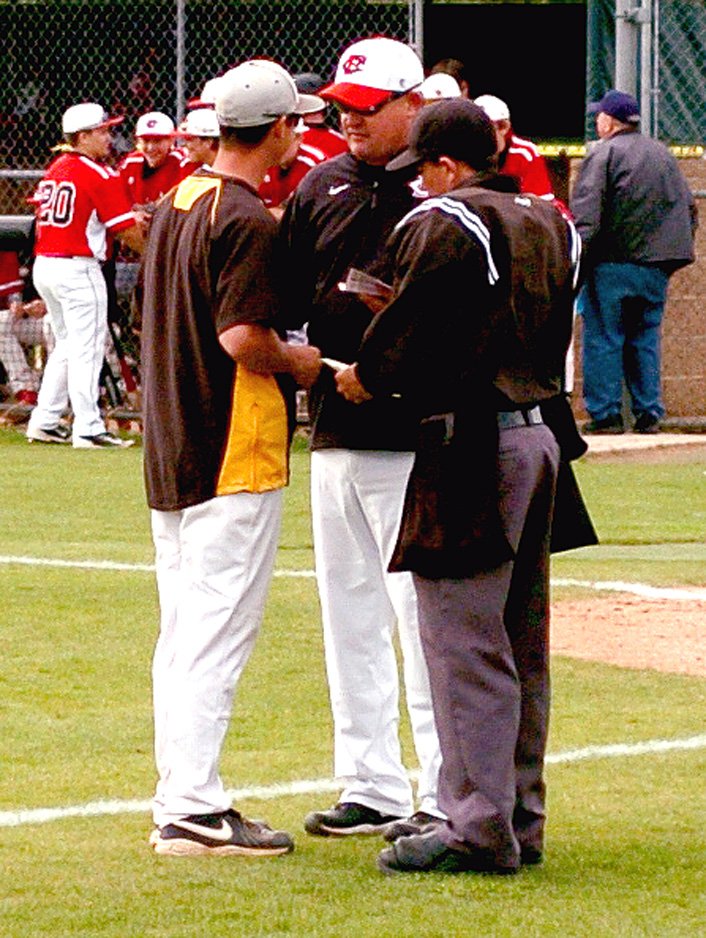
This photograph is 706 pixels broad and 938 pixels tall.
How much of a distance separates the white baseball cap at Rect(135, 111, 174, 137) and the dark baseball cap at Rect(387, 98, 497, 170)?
10.6 metres

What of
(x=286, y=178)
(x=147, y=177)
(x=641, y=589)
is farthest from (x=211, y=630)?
(x=147, y=177)

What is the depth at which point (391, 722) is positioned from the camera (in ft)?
19.9

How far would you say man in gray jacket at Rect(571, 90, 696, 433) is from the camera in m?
15.4

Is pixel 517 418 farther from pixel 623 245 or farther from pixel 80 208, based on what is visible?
pixel 623 245

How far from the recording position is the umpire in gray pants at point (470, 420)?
5.29 m

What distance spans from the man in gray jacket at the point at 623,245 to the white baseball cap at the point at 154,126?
2903mm

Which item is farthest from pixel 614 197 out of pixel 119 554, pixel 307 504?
pixel 119 554

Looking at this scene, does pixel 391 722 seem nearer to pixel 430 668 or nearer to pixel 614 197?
pixel 430 668

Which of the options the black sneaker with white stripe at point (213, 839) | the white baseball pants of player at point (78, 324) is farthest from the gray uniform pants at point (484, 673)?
the white baseball pants of player at point (78, 324)

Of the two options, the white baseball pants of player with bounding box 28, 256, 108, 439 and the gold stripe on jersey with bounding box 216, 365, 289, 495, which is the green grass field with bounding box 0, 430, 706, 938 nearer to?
the gold stripe on jersey with bounding box 216, 365, 289, 495

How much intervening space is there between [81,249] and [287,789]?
9.32m

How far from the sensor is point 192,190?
5.76m

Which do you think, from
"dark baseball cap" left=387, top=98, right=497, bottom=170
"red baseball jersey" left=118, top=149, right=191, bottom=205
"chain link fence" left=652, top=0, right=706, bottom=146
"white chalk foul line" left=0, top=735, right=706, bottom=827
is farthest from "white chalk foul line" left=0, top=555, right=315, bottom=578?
"chain link fence" left=652, top=0, right=706, bottom=146

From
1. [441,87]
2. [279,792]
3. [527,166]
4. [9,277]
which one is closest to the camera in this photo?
[279,792]
